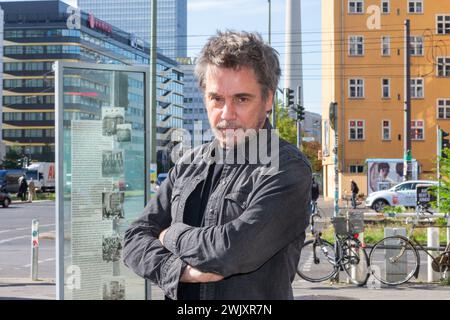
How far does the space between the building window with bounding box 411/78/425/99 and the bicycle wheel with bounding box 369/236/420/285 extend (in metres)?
50.2

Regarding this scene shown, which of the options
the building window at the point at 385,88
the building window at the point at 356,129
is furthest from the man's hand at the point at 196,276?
the building window at the point at 385,88

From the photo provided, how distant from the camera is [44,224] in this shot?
29203 mm

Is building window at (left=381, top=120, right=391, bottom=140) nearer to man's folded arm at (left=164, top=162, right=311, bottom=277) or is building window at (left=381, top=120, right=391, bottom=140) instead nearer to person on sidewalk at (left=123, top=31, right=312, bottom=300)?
person on sidewalk at (left=123, top=31, right=312, bottom=300)

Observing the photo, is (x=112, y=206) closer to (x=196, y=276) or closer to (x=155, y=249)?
(x=155, y=249)

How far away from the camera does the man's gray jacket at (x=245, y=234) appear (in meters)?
2.28

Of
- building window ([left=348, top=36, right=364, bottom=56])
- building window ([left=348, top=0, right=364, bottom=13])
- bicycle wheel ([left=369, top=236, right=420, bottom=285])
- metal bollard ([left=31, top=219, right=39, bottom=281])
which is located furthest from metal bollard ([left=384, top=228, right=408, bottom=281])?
building window ([left=348, top=0, right=364, bottom=13])

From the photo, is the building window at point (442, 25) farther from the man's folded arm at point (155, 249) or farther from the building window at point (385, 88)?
the man's folded arm at point (155, 249)

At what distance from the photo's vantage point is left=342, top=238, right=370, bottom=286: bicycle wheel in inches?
479

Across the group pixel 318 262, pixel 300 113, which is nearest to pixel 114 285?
pixel 318 262

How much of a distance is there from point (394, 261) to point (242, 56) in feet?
34.4

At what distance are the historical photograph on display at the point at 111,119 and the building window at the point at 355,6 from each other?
56.9 m

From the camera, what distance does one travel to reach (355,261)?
12234mm

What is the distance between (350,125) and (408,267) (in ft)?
163
